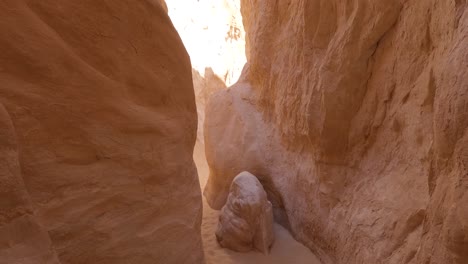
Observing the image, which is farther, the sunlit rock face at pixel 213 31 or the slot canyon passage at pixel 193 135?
the sunlit rock face at pixel 213 31

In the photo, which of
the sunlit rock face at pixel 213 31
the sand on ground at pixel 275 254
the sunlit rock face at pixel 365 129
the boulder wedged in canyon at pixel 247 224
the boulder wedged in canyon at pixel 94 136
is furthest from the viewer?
the sunlit rock face at pixel 213 31

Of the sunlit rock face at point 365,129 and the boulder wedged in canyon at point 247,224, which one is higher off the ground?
the sunlit rock face at point 365,129

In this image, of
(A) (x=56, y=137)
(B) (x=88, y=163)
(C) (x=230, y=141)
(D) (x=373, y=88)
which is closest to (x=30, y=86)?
(A) (x=56, y=137)

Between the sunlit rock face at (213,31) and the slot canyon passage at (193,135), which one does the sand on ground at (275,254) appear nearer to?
the slot canyon passage at (193,135)

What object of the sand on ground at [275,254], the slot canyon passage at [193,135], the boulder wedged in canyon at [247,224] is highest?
the slot canyon passage at [193,135]

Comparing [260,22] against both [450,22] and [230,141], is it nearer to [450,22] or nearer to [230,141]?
[230,141]

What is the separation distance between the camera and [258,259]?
3385mm

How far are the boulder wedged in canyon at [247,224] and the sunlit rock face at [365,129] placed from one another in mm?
394

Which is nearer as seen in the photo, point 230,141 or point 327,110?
point 327,110

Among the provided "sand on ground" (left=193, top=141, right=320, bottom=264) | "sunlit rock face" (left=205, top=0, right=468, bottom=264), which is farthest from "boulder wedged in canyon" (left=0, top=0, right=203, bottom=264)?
"sunlit rock face" (left=205, top=0, right=468, bottom=264)

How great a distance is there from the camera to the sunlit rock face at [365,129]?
1.64 meters

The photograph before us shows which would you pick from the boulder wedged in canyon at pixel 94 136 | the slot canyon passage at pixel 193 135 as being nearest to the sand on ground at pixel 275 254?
the slot canyon passage at pixel 193 135

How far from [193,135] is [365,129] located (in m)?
1.40

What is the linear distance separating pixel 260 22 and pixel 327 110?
2127 millimetres
